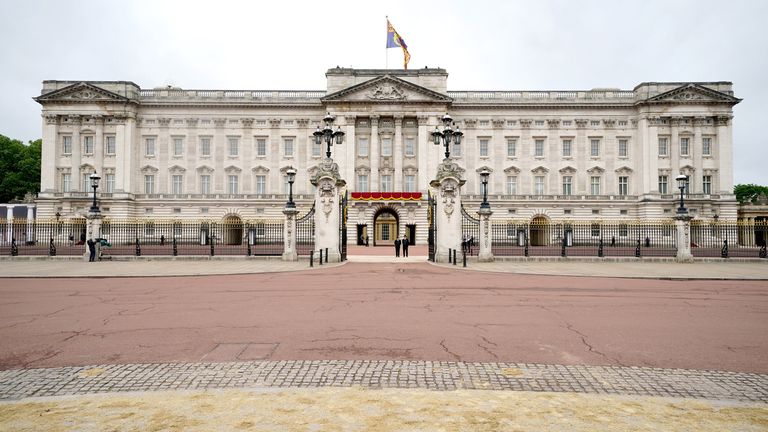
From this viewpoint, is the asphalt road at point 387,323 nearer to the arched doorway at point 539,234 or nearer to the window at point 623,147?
the arched doorway at point 539,234

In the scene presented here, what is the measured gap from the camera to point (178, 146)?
5203 centimetres

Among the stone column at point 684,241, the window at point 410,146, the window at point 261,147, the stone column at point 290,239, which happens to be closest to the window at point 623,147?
the window at point 410,146

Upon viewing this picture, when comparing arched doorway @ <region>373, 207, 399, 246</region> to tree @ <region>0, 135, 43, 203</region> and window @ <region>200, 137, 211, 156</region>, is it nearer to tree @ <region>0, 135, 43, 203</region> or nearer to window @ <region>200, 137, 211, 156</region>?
window @ <region>200, 137, 211, 156</region>

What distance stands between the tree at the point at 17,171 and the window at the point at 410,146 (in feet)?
188

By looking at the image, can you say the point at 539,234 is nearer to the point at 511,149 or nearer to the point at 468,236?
the point at 511,149

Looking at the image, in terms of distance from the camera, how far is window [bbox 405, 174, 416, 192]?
168 feet

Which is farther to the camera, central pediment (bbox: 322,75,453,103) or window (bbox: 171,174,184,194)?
window (bbox: 171,174,184,194)

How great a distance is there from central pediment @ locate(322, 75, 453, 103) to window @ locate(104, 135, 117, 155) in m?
24.9

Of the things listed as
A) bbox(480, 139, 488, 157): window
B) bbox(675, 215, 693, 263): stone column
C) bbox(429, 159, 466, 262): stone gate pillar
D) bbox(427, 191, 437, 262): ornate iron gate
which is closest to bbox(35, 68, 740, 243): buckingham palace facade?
bbox(480, 139, 488, 157): window

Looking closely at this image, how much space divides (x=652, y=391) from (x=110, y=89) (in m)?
59.6

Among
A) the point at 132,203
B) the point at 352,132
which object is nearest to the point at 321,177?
the point at 352,132

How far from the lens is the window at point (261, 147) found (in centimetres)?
5228

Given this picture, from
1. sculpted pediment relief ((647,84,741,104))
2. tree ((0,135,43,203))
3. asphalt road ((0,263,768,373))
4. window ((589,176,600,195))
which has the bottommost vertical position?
asphalt road ((0,263,768,373))

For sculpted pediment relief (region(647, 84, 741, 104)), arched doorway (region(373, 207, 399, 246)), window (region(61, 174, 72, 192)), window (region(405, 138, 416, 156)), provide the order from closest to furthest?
sculpted pediment relief (region(647, 84, 741, 104)) → window (region(61, 174, 72, 192)) → window (region(405, 138, 416, 156)) → arched doorway (region(373, 207, 399, 246))
